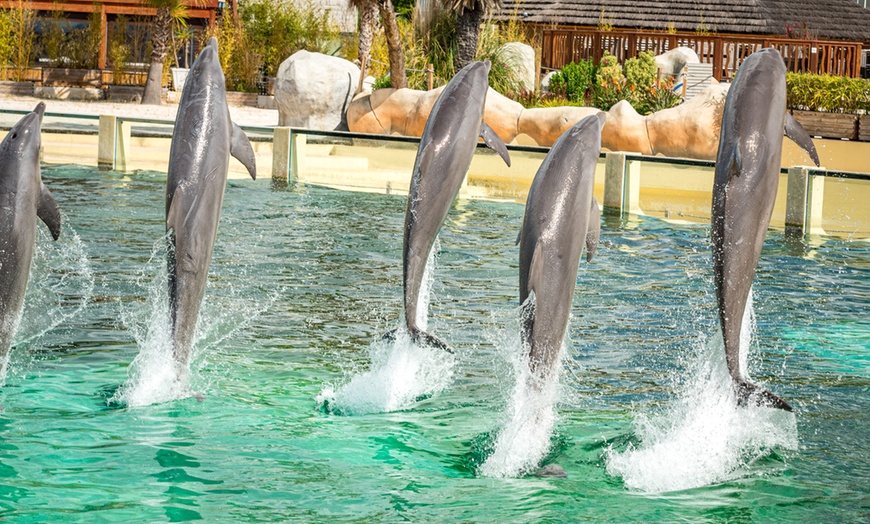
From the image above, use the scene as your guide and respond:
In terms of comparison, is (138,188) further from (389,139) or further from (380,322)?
(380,322)

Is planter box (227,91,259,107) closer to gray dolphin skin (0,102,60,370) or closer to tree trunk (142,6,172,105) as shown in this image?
tree trunk (142,6,172,105)

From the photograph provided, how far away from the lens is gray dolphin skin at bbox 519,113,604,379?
17.9 feet

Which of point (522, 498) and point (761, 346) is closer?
point (522, 498)

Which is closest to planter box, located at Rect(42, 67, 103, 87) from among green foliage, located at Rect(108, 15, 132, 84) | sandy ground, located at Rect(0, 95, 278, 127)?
green foliage, located at Rect(108, 15, 132, 84)

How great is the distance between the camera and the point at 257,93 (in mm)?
37250

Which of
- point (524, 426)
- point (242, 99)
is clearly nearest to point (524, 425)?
point (524, 426)

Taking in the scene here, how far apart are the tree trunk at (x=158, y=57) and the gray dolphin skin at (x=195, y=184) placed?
2842 cm

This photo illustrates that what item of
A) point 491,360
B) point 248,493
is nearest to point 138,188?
point 491,360

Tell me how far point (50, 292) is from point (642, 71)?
17.9 metres

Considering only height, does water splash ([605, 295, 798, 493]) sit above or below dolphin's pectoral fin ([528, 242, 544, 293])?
below

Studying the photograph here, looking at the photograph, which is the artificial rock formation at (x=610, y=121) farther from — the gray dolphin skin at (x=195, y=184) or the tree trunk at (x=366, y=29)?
the gray dolphin skin at (x=195, y=184)

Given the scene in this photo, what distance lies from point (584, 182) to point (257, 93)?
32754mm

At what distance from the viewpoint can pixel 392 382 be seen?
724 centimetres

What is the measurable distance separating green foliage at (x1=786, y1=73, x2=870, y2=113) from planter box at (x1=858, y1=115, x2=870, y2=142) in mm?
977
